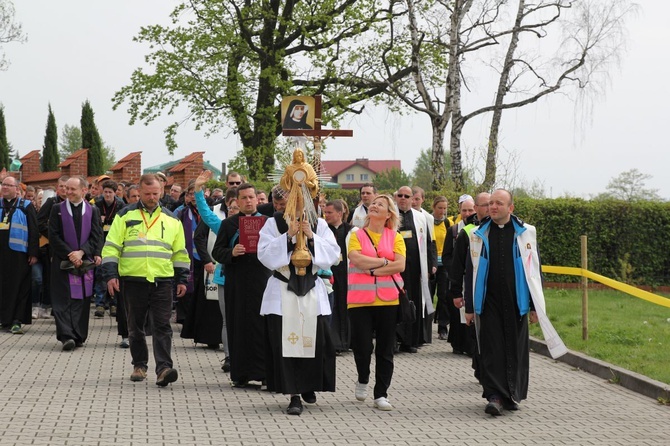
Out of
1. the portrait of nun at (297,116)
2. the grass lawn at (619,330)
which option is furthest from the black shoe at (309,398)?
the portrait of nun at (297,116)

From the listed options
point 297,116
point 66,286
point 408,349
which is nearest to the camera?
point 66,286

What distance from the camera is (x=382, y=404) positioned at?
10195 millimetres

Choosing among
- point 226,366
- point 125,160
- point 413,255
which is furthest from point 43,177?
point 226,366

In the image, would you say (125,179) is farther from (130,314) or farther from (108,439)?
(108,439)

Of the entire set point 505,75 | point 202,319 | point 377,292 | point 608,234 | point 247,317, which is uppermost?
point 505,75

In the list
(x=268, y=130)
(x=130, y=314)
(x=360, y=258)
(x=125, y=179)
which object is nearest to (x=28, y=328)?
(x=130, y=314)

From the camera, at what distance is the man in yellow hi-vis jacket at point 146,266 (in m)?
11.3

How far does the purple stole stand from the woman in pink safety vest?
204 inches

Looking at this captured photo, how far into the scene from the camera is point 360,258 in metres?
10.4

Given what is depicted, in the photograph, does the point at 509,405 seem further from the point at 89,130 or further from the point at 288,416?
the point at 89,130

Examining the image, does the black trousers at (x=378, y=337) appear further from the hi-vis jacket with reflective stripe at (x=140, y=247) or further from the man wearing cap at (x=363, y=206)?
the man wearing cap at (x=363, y=206)

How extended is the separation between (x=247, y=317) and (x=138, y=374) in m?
1.35

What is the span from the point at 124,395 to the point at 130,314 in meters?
1.07

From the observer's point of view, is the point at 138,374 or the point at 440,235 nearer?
the point at 138,374
